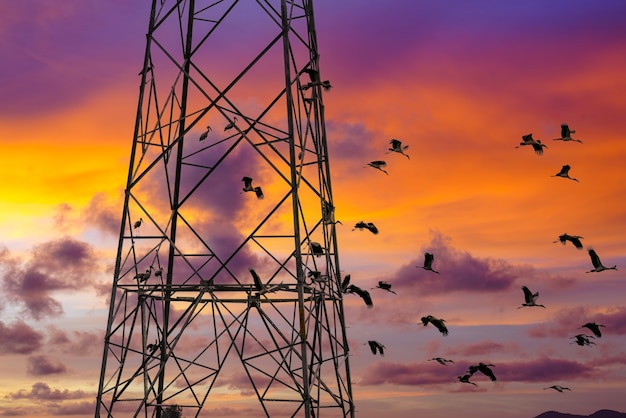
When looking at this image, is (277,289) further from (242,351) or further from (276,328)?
(242,351)

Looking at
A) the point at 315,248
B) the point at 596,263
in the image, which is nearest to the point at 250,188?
the point at 315,248

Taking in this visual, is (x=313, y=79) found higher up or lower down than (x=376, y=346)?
higher up

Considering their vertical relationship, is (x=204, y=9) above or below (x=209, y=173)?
above

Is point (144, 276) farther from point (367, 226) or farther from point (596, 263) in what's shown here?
point (596, 263)

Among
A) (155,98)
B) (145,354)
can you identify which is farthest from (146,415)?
(155,98)

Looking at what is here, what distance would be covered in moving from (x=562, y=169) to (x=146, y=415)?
52.8ft

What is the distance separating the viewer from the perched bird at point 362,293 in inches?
1034

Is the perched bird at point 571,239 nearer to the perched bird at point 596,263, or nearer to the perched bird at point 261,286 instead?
the perched bird at point 596,263

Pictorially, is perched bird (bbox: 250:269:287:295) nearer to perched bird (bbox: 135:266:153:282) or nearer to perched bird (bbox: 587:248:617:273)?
perched bird (bbox: 135:266:153:282)

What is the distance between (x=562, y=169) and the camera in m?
30.6

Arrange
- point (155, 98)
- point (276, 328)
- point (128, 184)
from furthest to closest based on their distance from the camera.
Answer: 1. point (155, 98)
2. point (128, 184)
3. point (276, 328)

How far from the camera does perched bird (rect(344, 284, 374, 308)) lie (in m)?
26.3

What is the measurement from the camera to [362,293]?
26.5 m

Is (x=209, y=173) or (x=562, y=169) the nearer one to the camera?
(x=209, y=173)
